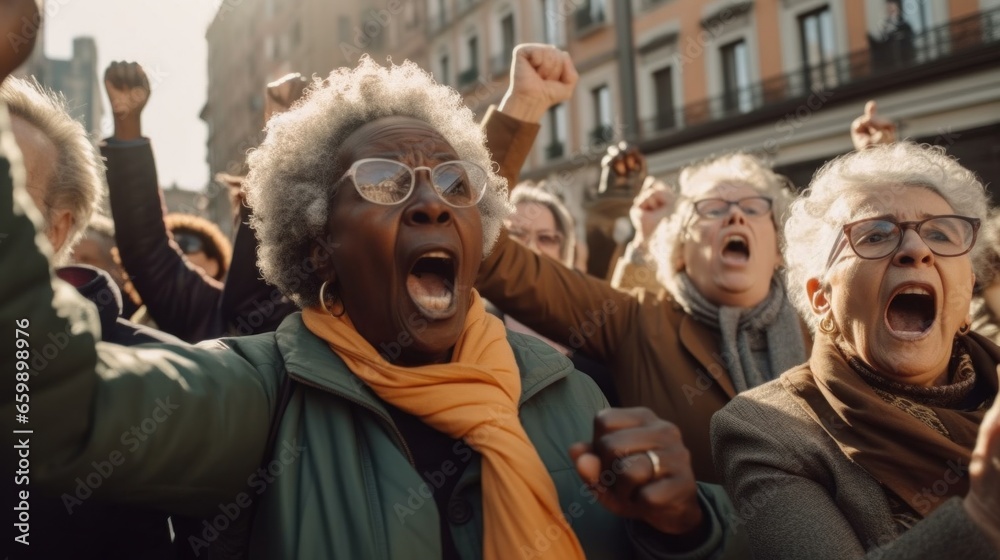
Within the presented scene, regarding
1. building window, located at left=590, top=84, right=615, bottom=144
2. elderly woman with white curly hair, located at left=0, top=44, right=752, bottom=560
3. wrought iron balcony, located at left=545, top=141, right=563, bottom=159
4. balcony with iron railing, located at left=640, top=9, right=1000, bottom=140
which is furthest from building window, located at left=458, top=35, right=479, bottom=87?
elderly woman with white curly hair, located at left=0, top=44, right=752, bottom=560

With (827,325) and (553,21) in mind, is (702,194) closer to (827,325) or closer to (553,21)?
(827,325)

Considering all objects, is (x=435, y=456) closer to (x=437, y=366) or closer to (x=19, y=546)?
(x=437, y=366)

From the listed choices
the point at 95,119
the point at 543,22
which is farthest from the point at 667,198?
the point at 95,119

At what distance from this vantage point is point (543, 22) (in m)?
24.0

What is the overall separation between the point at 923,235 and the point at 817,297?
0.33 meters

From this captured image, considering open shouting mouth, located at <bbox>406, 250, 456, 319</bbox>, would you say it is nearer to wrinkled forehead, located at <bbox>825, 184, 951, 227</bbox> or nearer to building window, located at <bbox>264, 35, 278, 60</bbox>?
wrinkled forehead, located at <bbox>825, 184, 951, 227</bbox>

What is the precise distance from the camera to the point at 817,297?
2.35 metres

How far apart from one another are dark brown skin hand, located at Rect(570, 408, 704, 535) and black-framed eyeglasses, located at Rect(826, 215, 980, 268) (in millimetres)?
1021

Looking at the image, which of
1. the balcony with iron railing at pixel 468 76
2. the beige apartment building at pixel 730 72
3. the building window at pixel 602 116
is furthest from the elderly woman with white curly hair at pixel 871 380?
the balcony with iron railing at pixel 468 76

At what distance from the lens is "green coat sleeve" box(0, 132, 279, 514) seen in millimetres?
1135

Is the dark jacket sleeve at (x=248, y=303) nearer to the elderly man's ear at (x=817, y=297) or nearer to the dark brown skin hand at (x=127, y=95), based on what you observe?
the dark brown skin hand at (x=127, y=95)

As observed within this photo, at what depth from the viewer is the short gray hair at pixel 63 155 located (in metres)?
2.22

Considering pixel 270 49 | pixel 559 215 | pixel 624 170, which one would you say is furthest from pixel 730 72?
pixel 270 49

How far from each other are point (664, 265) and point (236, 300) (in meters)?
1.75
